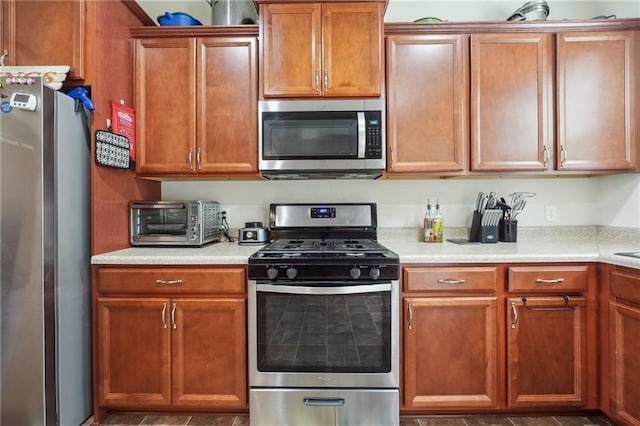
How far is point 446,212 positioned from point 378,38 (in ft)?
A: 4.16

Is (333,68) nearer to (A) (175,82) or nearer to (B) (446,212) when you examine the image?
(A) (175,82)

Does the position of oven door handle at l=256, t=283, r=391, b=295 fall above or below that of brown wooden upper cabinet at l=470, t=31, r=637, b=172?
below

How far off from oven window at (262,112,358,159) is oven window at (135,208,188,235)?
674mm

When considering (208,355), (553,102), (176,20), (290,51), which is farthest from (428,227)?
(176,20)

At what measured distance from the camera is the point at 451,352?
5.73 ft

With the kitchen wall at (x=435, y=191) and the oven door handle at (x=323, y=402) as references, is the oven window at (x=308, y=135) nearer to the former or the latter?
the kitchen wall at (x=435, y=191)

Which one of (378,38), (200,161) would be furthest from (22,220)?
(378,38)

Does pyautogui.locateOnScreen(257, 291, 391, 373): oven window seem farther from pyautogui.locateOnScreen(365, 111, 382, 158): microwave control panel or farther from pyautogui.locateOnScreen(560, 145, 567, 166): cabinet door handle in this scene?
pyautogui.locateOnScreen(560, 145, 567, 166): cabinet door handle

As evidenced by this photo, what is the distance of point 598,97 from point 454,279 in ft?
4.83

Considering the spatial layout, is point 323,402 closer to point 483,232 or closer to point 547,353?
point 547,353

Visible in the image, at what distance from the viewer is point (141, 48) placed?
6.82 feet

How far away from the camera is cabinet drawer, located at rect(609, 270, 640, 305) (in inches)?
60.7

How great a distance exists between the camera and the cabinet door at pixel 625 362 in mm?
1567

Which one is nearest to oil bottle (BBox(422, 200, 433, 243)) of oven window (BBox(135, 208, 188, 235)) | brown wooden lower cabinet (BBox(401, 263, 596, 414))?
brown wooden lower cabinet (BBox(401, 263, 596, 414))
